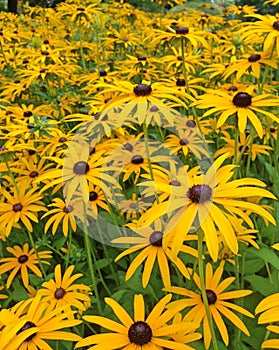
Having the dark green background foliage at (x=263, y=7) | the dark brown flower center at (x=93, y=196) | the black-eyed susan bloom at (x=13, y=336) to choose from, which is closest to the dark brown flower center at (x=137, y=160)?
the dark brown flower center at (x=93, y=196)

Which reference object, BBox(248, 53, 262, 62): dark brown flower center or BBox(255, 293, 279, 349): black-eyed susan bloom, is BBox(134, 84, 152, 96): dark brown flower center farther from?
BBox(255, 293, 279, 349): black-eyed susan bloom

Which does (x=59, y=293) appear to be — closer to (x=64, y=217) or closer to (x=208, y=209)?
(x=64, y=217)

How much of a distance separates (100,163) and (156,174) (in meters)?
0.19

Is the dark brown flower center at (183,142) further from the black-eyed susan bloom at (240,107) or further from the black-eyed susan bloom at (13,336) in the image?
the black-eyed susan bloom at (13,336)

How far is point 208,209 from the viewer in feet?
3.53

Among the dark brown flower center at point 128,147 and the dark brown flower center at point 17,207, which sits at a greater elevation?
the dark brown flower center at point 128,147

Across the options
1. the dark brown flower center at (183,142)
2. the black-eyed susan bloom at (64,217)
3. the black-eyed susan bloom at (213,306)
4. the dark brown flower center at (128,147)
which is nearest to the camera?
the black-eyed susan bloom at (213,306)

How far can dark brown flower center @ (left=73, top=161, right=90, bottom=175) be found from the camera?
1.56m

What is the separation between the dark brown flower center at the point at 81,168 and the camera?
156 centimetres

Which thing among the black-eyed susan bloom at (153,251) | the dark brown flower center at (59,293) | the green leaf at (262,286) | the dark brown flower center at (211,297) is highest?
the black-eyed susan bloom at (153,251)

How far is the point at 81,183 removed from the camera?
1.52 m

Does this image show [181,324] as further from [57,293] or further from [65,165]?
[65,165]

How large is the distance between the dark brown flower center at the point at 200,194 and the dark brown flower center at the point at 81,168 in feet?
1.72

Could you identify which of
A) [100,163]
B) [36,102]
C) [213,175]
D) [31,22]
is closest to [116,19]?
[31,22]
